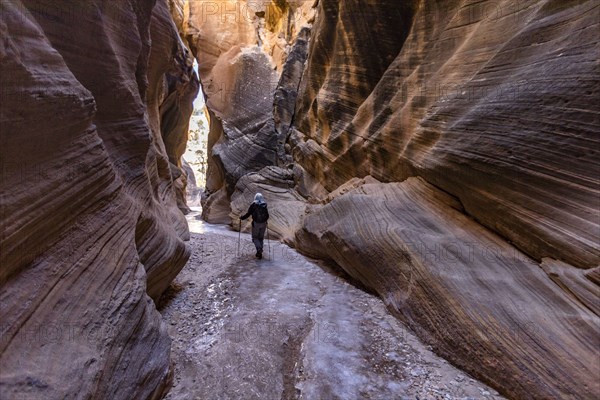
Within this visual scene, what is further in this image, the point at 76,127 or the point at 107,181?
the point at 107,181

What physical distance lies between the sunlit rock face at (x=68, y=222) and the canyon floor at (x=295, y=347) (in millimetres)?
683

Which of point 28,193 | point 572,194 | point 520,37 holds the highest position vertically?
point 520,37

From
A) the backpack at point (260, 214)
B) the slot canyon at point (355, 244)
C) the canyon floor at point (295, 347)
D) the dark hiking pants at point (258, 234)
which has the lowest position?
the dark hiking pants at point (258, 234)

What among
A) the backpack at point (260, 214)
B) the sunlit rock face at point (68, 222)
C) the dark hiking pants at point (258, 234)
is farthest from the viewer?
the backpack at point (260, 214)

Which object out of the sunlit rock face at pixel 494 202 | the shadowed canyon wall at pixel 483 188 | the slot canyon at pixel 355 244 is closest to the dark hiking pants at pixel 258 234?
the slot canyon at pixel 355 244

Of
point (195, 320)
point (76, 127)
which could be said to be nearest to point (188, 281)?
point (195, 320)

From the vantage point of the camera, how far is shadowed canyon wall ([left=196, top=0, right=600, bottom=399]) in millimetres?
3215

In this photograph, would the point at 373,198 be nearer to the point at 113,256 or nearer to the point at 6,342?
the point at 113,256

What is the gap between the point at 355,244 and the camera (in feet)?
19.2

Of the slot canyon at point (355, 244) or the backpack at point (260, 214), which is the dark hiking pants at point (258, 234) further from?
the slot canyon at point (355, 244)

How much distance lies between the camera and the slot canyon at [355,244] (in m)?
2.67

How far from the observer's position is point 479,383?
323cm

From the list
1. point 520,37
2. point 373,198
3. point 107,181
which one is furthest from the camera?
point 373,198

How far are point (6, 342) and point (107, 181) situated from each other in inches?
80.9
